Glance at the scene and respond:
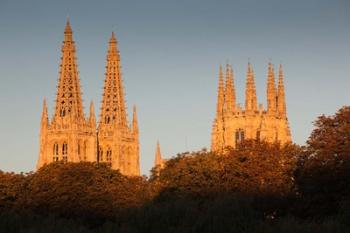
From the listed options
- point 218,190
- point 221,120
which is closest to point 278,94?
point 221,120

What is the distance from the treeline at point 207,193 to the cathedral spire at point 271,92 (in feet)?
142

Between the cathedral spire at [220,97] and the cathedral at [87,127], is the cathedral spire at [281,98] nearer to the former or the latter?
the cathedral spire at [220,97]

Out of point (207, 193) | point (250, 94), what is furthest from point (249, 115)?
point (207, 193)

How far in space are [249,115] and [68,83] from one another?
2881 cm

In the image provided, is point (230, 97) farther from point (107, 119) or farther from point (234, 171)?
point (234, 171)

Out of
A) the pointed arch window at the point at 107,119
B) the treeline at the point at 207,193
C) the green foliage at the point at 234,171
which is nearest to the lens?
the treeline at the point at 207,193

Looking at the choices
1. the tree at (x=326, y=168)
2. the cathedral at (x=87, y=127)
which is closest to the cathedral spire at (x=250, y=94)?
the cathedral at (x=87, y=127)

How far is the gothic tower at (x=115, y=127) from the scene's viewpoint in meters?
175

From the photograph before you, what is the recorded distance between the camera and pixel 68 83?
562ft

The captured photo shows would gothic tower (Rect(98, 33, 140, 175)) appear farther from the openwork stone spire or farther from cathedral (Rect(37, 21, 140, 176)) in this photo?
the openwork stone spire

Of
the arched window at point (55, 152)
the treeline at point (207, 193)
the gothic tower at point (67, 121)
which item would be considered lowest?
the treeline at point (207, 193)

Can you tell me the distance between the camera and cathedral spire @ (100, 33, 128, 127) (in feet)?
581

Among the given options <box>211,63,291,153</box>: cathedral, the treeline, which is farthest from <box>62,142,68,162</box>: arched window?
the treeline

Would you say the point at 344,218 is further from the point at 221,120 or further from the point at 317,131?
the point at 221,120
